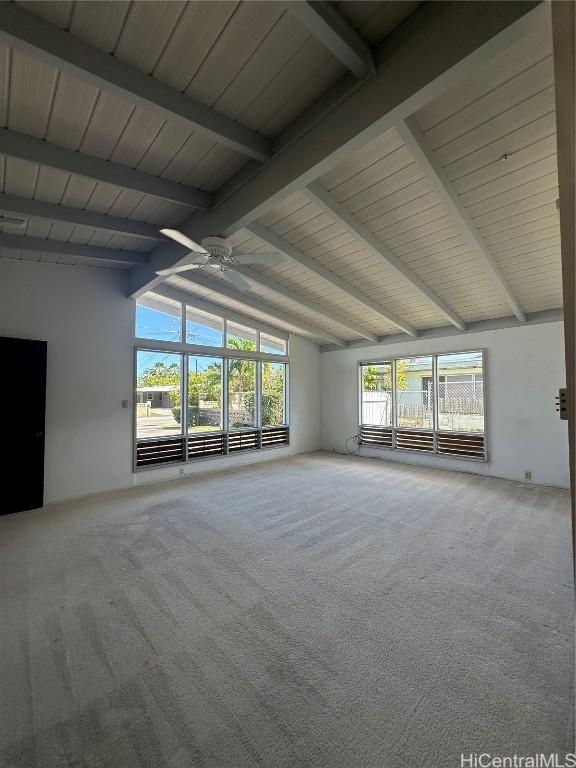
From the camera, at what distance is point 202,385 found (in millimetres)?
6141

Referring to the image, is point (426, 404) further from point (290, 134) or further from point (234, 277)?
point (290, 134)

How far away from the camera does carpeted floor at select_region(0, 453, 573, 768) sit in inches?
56.0

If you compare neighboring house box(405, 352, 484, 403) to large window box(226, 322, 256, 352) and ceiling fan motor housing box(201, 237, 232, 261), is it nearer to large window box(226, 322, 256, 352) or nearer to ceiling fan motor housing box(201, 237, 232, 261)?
large window box(226, 322, 256, 352)

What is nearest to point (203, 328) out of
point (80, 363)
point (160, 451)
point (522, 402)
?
point (80, 363)

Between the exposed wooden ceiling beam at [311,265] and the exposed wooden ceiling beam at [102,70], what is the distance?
53.1 inches

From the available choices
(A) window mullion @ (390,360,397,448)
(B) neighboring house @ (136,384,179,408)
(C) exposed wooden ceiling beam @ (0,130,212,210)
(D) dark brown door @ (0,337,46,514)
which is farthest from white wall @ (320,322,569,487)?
(D) dark brown door @ (0,337,46,514)

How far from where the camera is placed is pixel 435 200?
3.00m

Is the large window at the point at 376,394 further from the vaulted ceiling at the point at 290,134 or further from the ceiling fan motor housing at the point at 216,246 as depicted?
the ceiling fan motor housing at the point at 216,246

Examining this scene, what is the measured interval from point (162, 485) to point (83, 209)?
3833 mm

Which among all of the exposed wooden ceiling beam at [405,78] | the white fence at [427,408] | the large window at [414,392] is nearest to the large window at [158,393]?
the exposed wooden ceiling beam at [405,78]

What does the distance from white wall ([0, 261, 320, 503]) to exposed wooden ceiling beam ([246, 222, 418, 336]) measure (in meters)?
2.65

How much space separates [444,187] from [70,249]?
Answer: 4.12m

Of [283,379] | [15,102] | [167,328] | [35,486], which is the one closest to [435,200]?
[15,102]

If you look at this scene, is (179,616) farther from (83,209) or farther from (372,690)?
(83,209)
